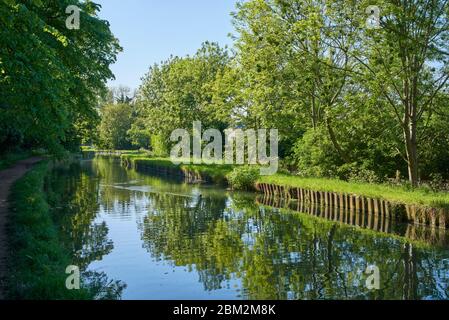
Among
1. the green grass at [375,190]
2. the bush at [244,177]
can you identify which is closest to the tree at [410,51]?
the green grass at [375,190]

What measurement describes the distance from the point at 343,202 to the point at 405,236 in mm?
7491

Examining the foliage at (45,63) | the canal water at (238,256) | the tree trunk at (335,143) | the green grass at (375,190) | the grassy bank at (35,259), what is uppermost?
the foliage at (45,63)

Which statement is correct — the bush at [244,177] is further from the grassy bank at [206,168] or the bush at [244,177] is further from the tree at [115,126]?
the tree at [115,126]

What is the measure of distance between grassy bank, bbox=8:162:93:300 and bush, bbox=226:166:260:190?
63.1 feet

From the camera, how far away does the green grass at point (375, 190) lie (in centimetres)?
2075

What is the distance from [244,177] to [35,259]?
26.2 meters

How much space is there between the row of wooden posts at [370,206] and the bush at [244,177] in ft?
10.2

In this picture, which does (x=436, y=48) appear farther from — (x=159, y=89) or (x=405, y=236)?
(x=159, y=89)

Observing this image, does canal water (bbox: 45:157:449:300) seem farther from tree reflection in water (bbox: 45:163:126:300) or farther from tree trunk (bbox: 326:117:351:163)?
tree trunk (bbox: 326:117:351:163)

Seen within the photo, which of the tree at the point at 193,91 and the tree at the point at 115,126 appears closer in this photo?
the tree at the point at 193,91

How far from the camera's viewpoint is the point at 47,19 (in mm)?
22719

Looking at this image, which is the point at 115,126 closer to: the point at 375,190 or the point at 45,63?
the point at 375,190

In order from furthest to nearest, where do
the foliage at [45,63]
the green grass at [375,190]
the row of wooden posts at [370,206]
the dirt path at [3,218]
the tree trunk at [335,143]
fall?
1. the tree trunk at [335,143]
2. the green grass at [375,190]
3. the row of wooden posts at [370,206]
4. the foliage at [45,63]
5. the dirt path at [3,218]

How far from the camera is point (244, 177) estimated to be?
122 ft
